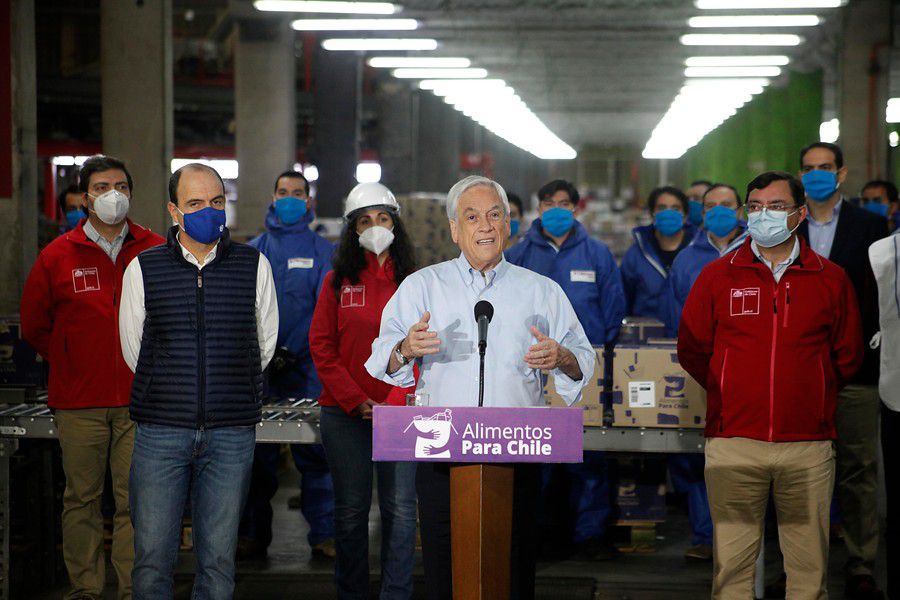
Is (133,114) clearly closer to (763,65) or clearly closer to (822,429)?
(822,429)

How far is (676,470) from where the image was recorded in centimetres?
645

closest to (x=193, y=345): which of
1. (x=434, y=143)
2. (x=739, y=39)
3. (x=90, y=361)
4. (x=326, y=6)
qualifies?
(x=90, y=361)

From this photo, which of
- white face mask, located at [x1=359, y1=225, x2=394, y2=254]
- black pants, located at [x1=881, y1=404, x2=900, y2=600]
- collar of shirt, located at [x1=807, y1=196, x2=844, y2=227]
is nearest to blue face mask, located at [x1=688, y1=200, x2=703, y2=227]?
collar of shirt, located at [x1=807, y1=196, x2=844, y2=227]

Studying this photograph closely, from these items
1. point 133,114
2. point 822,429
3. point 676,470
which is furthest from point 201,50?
point 822,429

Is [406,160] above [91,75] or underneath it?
underneath

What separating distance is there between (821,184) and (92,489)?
3.55m

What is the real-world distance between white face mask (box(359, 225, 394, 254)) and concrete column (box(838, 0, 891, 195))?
11863 mm

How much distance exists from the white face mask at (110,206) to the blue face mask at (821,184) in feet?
10.2

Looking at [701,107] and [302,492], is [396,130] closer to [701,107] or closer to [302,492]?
[701,107]

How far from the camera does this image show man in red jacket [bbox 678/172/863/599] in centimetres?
416

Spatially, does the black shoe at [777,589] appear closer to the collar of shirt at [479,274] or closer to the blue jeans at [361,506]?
the blue jeans at [361,506]

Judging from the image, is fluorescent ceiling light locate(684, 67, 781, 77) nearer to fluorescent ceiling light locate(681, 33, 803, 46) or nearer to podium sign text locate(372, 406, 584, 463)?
fluorescent ceiling light locate(681, 33, 803, 46)

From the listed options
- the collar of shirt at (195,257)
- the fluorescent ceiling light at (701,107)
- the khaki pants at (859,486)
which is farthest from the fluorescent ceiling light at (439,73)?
the collar of shirt at (195,257)

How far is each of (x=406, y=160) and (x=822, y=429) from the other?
18.0 metres
